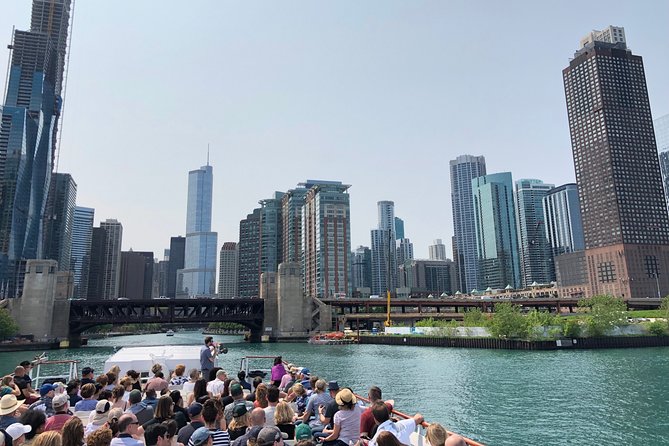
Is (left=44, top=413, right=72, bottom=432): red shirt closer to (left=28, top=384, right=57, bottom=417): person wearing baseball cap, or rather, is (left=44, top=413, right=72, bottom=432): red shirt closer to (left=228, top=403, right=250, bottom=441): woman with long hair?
(left=28, top=384, right=57, bottom=417): person wearing baseball cap

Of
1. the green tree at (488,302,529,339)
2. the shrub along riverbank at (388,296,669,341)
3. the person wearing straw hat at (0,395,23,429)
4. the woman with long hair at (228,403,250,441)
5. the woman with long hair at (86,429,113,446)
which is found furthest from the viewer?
the green tree at (488,302,529,339)

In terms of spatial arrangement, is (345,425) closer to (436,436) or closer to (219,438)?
(219,438)

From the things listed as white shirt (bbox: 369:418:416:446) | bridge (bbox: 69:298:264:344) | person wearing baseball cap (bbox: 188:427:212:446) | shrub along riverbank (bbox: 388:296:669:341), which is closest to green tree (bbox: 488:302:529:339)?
shrub along riverbank (bbox: 388:296:669:341)

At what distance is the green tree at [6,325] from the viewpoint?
104500 millimetres

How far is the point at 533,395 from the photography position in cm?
3447

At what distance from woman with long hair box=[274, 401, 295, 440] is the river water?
15.2m

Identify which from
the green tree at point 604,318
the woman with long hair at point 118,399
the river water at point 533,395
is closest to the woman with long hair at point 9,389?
the woman with long hair at point 118,399

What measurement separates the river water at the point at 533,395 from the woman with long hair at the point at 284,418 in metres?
15.2

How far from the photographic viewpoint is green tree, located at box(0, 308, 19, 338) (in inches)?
4114

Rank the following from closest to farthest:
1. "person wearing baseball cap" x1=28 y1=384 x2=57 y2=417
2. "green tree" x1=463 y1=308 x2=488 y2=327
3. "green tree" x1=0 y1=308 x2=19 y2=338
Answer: "person wearing baseball cap" x1=28 y1=384 x2=57 y2=417, "green tree" x1=0 y1=308 x2=19 y2=338, "green tree" x1=463 y1=308 x2=488 y2=327

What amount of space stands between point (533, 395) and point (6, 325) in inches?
4460

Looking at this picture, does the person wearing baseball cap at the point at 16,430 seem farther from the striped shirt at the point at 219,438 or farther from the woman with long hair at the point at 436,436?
the woman with long hair at the point at 436,436

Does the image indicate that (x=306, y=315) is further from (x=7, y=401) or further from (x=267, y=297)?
(x=7, y=401)

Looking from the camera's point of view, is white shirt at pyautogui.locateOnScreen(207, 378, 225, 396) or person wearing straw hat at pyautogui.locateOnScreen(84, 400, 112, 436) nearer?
person wearing straw hat at pyautogui.locateOnScreen(84, 400, 112, 436)
